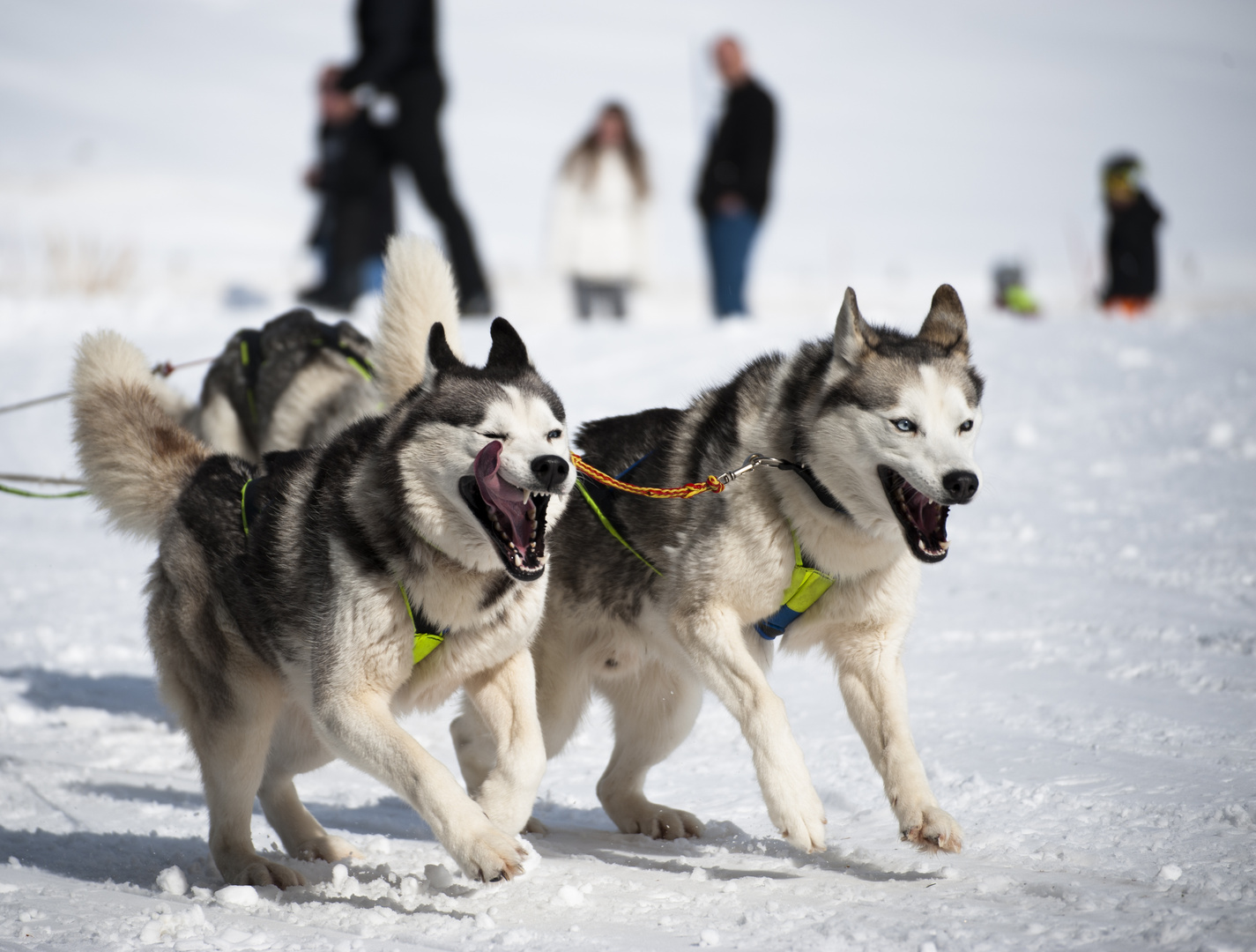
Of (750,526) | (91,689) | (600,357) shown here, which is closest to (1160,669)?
(750,526)

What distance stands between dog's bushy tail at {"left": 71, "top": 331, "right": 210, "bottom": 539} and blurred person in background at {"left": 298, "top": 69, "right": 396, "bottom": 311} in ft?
12.4

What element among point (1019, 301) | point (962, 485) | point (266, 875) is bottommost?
point (266, 875)

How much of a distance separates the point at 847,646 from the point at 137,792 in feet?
7.55

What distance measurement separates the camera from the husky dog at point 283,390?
15.0 ft

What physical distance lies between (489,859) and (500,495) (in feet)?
2.55

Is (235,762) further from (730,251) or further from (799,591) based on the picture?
(730,251)

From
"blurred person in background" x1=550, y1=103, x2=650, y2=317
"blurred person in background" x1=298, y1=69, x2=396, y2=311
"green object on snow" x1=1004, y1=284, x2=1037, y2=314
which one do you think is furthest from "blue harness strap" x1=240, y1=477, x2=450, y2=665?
"green object on snow" x1=1004, y1=284, x2=1037, y2=314

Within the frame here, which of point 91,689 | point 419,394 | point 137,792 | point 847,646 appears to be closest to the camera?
point 419,394

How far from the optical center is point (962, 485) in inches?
105

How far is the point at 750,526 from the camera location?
311 cm

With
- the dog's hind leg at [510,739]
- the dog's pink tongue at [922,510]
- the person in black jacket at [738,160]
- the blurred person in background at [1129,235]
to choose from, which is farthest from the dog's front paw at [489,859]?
the blurred person in background at [1129,235]

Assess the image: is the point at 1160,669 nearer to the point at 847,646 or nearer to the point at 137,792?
the point at 847,646

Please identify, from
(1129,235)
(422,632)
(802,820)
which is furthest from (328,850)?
(1129,235)

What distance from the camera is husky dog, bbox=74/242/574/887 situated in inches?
107
